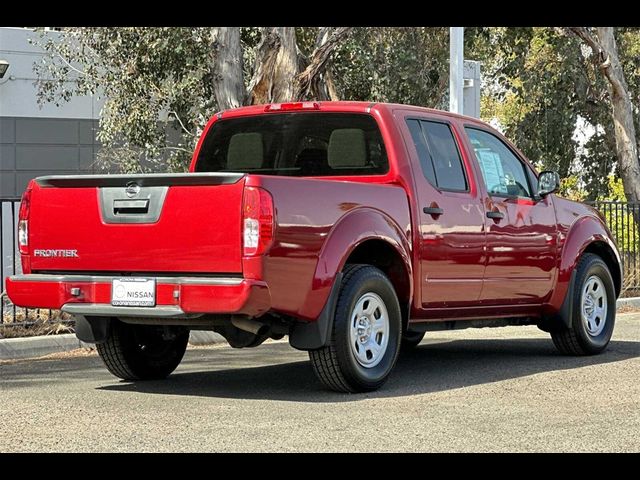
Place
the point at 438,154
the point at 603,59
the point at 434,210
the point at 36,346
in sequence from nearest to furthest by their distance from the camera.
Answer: the point at 434,210 < the point at 438,154 < the point at 36,346 < the point at 603,59

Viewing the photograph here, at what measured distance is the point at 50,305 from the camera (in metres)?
8.77

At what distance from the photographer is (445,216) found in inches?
389

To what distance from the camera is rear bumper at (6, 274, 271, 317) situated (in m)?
8.04

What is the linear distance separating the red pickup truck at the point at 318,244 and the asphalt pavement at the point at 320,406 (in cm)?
40

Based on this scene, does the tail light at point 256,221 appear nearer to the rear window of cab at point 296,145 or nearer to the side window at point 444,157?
the rear window of cab at point 296,145

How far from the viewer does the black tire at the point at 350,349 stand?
8688 mm

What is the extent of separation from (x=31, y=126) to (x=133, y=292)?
1832 cm

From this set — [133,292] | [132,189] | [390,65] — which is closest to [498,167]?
[132,189]

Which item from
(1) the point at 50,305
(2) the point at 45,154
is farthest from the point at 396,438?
(2) the point at 45,154

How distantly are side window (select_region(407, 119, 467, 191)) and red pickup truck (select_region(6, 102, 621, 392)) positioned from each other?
14mm

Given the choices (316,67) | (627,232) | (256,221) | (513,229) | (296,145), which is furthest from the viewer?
(627,232)

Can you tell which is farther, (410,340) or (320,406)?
(410,340)

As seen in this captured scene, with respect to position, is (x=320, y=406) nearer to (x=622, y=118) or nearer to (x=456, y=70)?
(x=456, y=70)

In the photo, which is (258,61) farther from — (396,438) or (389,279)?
(396,438)
